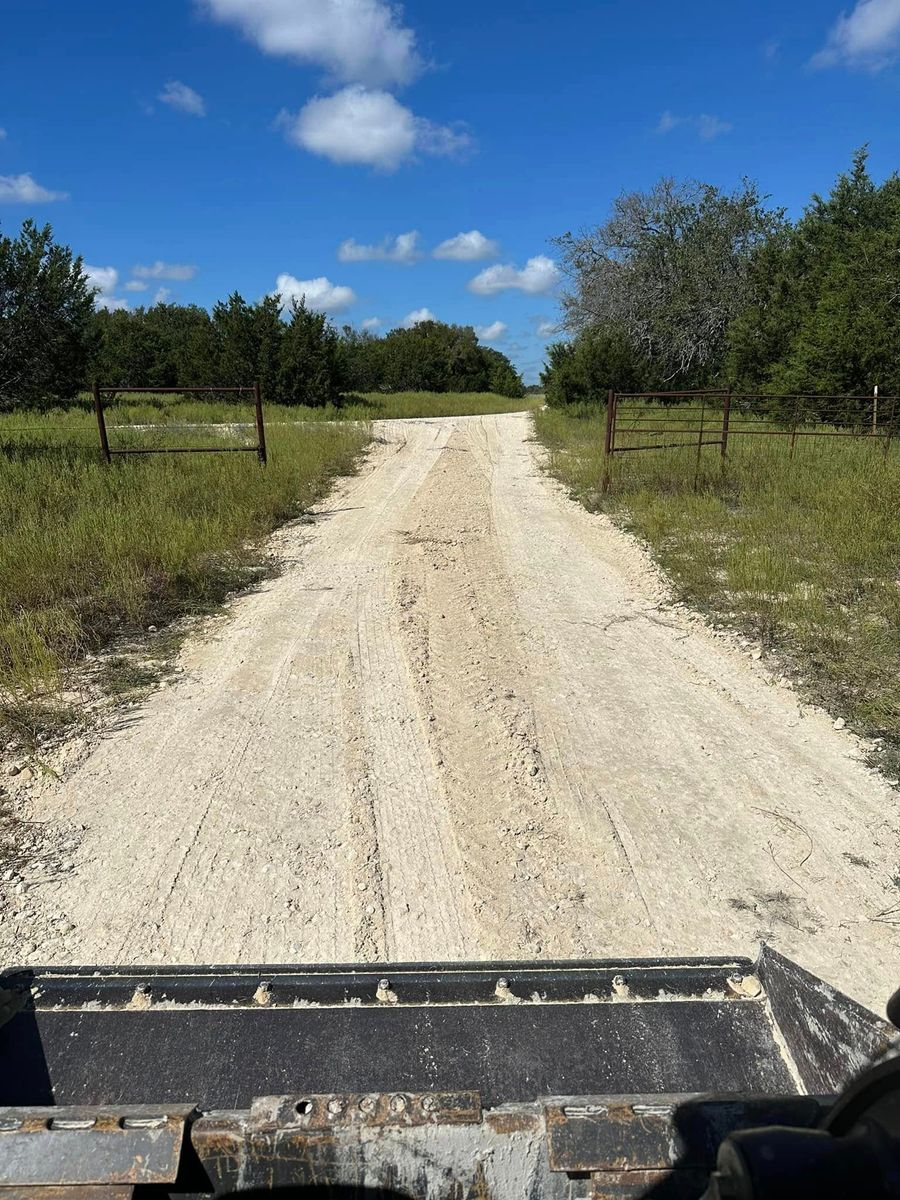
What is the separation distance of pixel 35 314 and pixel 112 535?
29.0 feet

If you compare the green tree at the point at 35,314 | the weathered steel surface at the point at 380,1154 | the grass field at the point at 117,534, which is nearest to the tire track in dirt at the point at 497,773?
the weathered steel surface at the point at 380,1154

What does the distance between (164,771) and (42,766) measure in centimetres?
64

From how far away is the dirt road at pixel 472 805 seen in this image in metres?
2.73

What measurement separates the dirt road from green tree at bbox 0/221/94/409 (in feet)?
33.7

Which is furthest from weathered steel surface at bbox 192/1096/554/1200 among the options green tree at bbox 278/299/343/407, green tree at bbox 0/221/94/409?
green tree at bbox 278/299/343/407

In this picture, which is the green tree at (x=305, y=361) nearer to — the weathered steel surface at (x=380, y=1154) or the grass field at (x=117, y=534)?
the grass field at (x=117, y=534)

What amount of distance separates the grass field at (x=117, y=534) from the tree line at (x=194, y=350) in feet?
5.23

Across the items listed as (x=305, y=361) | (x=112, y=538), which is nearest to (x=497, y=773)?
(x=112, y=538)

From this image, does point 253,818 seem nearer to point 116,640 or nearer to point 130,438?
point 116,640

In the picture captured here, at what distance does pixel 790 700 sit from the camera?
461 cm

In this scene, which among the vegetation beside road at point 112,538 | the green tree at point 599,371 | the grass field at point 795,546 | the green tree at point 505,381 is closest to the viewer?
the grass field at point 795,546

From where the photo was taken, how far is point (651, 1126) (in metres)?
1.08

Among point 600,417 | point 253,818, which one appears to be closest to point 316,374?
point 600,417

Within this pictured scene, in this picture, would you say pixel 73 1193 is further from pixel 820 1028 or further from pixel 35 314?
pixel 35 314
